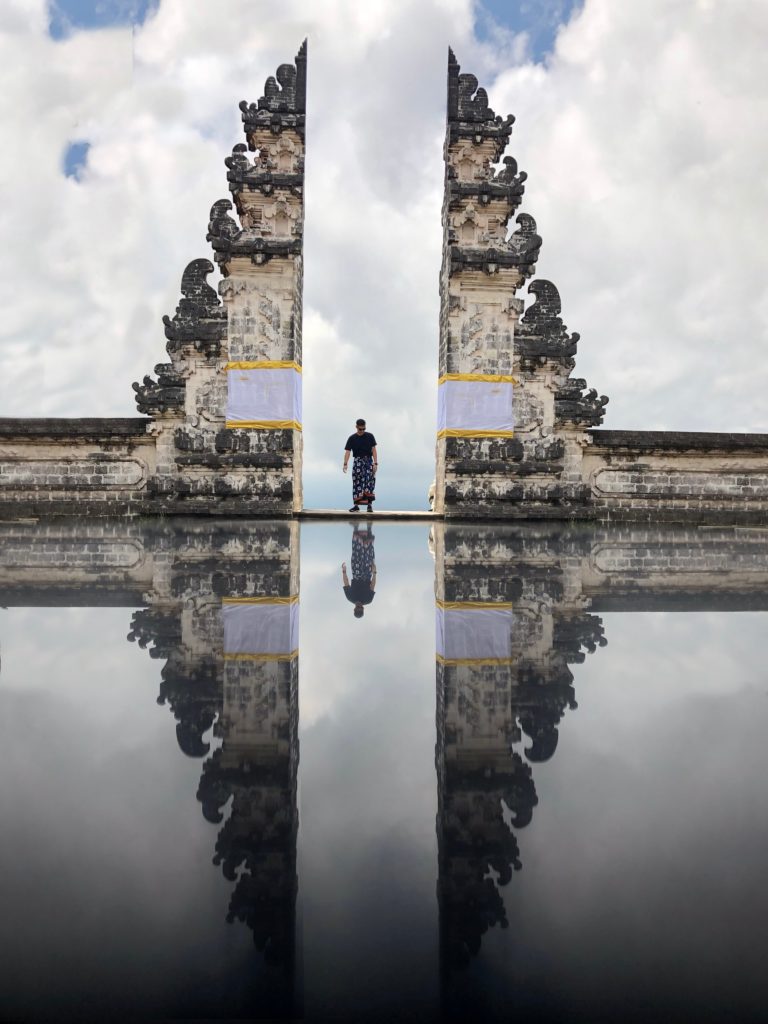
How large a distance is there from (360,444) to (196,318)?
3.39 meters

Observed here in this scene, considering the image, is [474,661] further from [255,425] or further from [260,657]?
[255,425]

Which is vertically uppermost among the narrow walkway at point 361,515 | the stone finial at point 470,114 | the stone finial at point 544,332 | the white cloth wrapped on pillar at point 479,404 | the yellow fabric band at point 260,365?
the stone finial at point 470,114

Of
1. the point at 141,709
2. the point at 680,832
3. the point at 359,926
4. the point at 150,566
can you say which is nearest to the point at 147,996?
the point at 359,926

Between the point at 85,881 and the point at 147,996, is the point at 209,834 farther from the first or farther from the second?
the point at 147,996

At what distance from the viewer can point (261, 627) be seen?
119 inches

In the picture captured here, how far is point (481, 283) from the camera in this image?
12.2 meters

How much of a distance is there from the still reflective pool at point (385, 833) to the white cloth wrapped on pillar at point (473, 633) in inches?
0.8

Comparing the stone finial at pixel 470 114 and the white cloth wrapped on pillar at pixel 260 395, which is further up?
the stone finial at pixel 470 114

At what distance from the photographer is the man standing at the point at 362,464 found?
13.0m

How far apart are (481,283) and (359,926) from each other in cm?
1212

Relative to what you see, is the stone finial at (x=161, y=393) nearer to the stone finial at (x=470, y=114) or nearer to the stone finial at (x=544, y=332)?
the stone finial at (x=544, y=332)

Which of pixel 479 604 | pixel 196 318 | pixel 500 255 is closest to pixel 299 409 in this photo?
pixel 196 318

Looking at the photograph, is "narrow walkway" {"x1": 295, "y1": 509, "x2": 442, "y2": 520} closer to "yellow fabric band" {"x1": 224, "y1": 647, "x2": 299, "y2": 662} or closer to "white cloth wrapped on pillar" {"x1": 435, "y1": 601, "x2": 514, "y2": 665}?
"white cloth wrapped on pillar" {"x1": 435, "y1": 601, "x2": 514, "y2": 665}

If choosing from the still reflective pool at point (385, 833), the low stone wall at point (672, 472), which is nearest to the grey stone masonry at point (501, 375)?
the low stone wall at point (672, 472)
